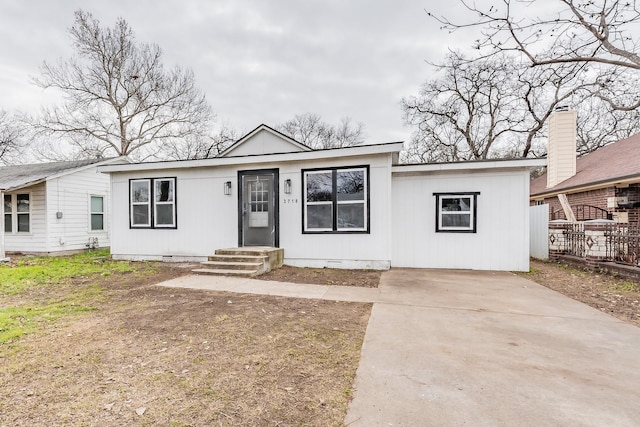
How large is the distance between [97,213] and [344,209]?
10752 millimetres

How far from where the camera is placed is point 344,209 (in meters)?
7.74

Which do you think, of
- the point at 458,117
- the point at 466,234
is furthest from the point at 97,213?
the point at 458,117

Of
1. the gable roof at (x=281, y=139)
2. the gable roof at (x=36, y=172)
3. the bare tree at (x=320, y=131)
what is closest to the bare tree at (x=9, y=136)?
the gable roof at (x=36, y=172)

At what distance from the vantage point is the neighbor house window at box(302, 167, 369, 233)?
25.0 ft

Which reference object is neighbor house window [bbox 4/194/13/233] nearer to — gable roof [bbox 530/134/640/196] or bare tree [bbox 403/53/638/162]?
gable roof [bbox 530/134/640/196]

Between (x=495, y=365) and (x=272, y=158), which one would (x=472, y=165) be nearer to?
(x=272, y=158)

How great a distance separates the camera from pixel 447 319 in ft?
13.3

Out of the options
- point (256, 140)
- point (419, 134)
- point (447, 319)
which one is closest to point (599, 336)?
point (447, 319)

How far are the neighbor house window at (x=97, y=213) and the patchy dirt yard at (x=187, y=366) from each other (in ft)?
28.8

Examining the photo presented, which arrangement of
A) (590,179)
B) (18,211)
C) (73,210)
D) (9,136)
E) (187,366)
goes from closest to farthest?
(187,366), (590,179), (18,211), (73,210), (9,136)

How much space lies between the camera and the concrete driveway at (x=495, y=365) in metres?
2.05

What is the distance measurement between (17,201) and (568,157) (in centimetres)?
2089

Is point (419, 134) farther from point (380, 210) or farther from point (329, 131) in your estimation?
point (380, 210)

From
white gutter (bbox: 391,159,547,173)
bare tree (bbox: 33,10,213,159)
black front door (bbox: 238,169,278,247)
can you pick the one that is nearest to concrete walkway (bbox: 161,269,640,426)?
white gutter (bbox: 391,159,547,173)
